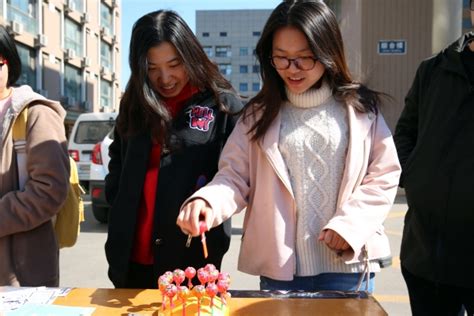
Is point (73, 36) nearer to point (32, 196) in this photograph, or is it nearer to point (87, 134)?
point (87, 134)

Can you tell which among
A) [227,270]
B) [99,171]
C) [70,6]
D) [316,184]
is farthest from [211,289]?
[70,6]

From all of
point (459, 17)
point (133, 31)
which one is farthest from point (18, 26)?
point (133, 31)

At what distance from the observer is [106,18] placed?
32.2m

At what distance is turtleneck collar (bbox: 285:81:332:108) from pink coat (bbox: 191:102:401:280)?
0.09m

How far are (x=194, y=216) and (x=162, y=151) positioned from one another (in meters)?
0.52

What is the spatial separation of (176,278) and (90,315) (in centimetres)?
24

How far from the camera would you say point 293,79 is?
1.53 metres

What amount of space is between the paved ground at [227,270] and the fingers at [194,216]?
254 centimetres

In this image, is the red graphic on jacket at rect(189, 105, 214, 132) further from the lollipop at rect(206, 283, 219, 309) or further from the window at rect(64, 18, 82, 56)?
the window at rect(64, 18, 82, 56)

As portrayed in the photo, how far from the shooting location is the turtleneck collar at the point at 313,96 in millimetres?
1564

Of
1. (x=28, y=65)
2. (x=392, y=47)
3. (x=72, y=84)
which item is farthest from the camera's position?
(x=72, y=84)

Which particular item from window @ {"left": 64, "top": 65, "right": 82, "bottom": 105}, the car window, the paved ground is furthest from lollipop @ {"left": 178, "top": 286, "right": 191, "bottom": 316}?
window @ {"left": 64, "top": 65, "right": 82, "bottom": 105}

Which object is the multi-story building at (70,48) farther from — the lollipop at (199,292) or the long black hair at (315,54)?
the lollipop at (199,292)

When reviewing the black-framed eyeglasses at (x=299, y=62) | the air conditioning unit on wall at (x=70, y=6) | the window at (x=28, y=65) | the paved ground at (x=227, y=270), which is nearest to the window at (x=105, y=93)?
the air conditioning unit on wall at (x=70, y=6)
